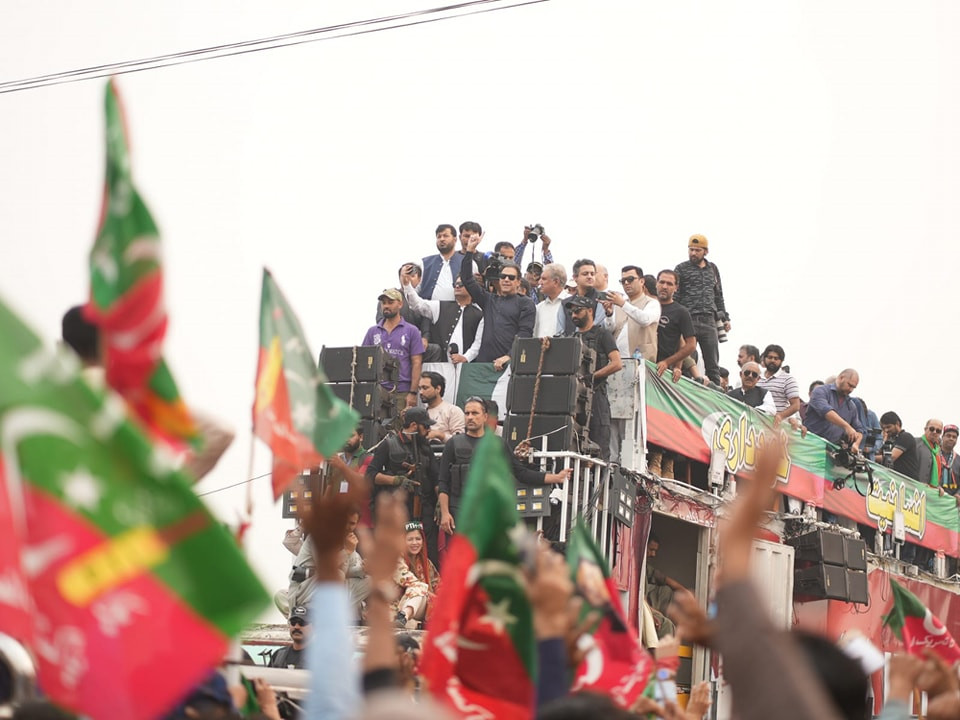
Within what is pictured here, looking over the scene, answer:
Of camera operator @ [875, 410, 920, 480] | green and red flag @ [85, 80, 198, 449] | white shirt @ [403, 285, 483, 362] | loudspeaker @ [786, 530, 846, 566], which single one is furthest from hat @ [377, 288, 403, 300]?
green and red flag @ [85, 80, 198, 449]

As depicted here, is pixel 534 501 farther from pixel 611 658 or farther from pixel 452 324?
pixel 611 658

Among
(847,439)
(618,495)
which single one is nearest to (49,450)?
(618,495)

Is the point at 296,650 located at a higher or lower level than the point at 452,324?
lower

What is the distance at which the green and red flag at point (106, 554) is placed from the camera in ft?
8.99

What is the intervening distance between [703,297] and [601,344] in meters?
1.83

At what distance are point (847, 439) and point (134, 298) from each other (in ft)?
46.0

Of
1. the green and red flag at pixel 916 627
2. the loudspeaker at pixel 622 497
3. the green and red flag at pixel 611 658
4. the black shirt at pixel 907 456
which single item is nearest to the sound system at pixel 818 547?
the loudspeaker at pixel 622 497

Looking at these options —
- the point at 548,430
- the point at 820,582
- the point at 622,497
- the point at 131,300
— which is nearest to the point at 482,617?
the point at 131,300

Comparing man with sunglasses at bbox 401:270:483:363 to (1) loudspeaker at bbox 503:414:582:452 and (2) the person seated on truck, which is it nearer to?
(1) loudspeaker at bbox 503:414:582:452

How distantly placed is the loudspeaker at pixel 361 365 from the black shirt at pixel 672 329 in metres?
2.51

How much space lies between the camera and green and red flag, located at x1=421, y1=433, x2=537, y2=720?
12.4ft

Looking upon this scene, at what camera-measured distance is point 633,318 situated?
523 inches

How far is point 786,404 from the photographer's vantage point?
52.3ft

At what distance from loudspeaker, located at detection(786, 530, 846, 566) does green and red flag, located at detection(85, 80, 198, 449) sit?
483 inches
